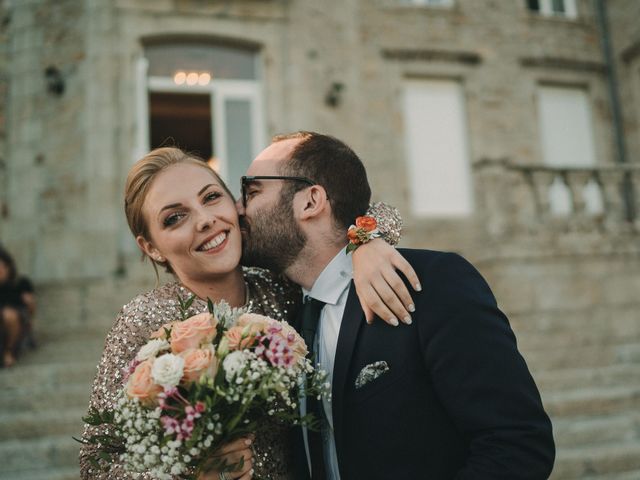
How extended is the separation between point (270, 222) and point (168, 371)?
1.03 metres

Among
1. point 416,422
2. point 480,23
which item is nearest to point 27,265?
point 416,422

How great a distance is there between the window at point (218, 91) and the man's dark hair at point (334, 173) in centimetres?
668

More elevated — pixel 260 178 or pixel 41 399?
pixel 260 178

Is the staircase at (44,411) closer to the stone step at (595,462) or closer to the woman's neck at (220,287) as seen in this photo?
the woman's neck at (220,287)

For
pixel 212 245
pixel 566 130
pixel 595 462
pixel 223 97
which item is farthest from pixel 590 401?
pixel 566 130

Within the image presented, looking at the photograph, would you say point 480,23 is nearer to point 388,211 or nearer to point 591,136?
point 591,136

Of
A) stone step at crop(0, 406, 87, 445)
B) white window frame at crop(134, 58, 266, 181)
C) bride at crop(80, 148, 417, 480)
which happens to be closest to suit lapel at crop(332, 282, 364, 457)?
bride at crop(80, 148, 417, 480)

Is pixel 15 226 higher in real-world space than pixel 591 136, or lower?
lower

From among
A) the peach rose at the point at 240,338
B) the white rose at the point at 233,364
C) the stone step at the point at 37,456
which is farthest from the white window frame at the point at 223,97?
the white rose at the point at 233,364

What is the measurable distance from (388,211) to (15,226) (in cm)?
711

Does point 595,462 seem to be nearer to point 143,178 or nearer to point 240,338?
point 240,338

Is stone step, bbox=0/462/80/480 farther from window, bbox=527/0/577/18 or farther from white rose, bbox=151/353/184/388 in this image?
window, bbox=527/0/577/18

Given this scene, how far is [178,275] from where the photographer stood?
2.58 metres

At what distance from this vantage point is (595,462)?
460 centimetres
